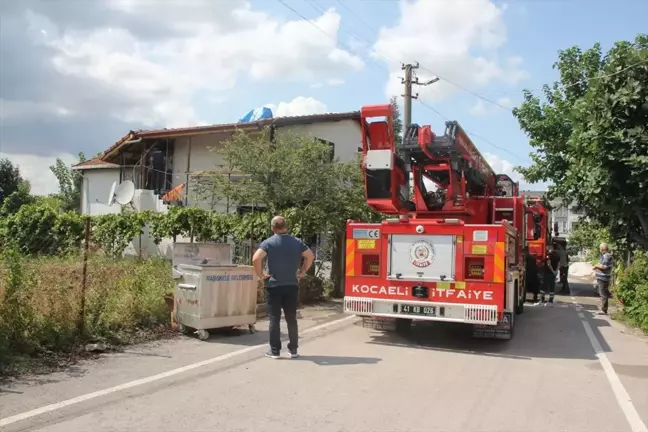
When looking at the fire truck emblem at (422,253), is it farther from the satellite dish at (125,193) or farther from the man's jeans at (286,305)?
Result: the satellite dish at (125,193)

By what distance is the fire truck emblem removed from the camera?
9086 millimetres

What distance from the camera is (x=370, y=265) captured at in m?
9.62

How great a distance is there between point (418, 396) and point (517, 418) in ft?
3.37

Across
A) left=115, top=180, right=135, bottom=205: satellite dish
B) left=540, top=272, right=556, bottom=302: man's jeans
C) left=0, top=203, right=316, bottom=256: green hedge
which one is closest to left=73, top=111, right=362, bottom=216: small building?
left=115, top=180, right=135, bottom=205: satellite dish

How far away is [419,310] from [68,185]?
55.2 meters

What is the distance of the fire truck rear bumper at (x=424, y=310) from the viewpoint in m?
8.66

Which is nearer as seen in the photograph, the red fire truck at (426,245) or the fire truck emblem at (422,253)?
the red fire truck at (426,245)

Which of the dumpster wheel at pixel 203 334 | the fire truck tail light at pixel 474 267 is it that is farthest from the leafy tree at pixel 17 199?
the fire truck tail light at pixel 474 267

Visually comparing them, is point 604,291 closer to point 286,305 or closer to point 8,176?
point 286,305

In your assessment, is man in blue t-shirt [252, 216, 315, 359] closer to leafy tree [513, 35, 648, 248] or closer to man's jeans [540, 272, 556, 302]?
leafy tree [513, 35, 648, 248]

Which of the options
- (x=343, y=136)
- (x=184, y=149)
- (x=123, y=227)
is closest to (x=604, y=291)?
(x=343, y=136)

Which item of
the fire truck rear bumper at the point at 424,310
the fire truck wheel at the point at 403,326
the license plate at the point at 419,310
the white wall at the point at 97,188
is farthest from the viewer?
the white wall at the point at 97,188

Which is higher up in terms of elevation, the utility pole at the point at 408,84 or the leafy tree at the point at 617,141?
the utility pole at the point at 408,84

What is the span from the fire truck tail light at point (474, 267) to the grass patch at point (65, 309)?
16.0 ft
